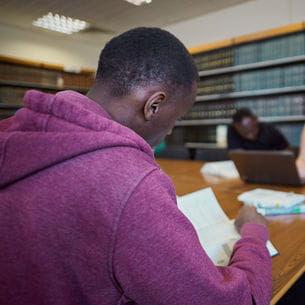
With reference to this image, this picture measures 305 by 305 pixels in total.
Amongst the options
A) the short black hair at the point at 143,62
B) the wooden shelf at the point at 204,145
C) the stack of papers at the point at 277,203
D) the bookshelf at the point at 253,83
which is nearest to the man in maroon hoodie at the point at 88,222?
the short black hair at the point at 143,62

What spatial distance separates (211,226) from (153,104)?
1.52 ft

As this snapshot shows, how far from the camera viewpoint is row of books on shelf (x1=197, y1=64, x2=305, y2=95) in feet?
10.6

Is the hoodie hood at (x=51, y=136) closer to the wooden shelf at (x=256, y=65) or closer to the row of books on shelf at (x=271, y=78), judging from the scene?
the wooden shelf at (x=256, y=65)

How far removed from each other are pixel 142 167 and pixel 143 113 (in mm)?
Answer: 185

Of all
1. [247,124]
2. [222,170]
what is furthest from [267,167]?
[247,124]

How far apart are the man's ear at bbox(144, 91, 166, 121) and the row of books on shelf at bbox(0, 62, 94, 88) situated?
141 inches

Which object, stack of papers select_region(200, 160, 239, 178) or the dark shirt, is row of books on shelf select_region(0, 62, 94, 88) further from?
stack of papers select_region(200, 160, 239, 178)

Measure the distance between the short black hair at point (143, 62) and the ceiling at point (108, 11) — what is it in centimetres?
158

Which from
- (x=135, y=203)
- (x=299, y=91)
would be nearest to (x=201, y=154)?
(x=299, y=91)

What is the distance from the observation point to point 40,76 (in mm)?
4453

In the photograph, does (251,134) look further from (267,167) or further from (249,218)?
(249,218)

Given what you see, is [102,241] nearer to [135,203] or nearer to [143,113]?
[135,203]

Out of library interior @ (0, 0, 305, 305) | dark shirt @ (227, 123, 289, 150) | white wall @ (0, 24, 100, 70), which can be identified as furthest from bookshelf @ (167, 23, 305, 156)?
library interior @ (0, 0, 305, 305)

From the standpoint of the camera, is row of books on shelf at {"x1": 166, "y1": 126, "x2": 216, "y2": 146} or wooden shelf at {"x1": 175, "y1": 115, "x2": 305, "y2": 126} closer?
wooden shelf at {"x1": 175, "y1": 115, "x2": 305, "y2": 126}
